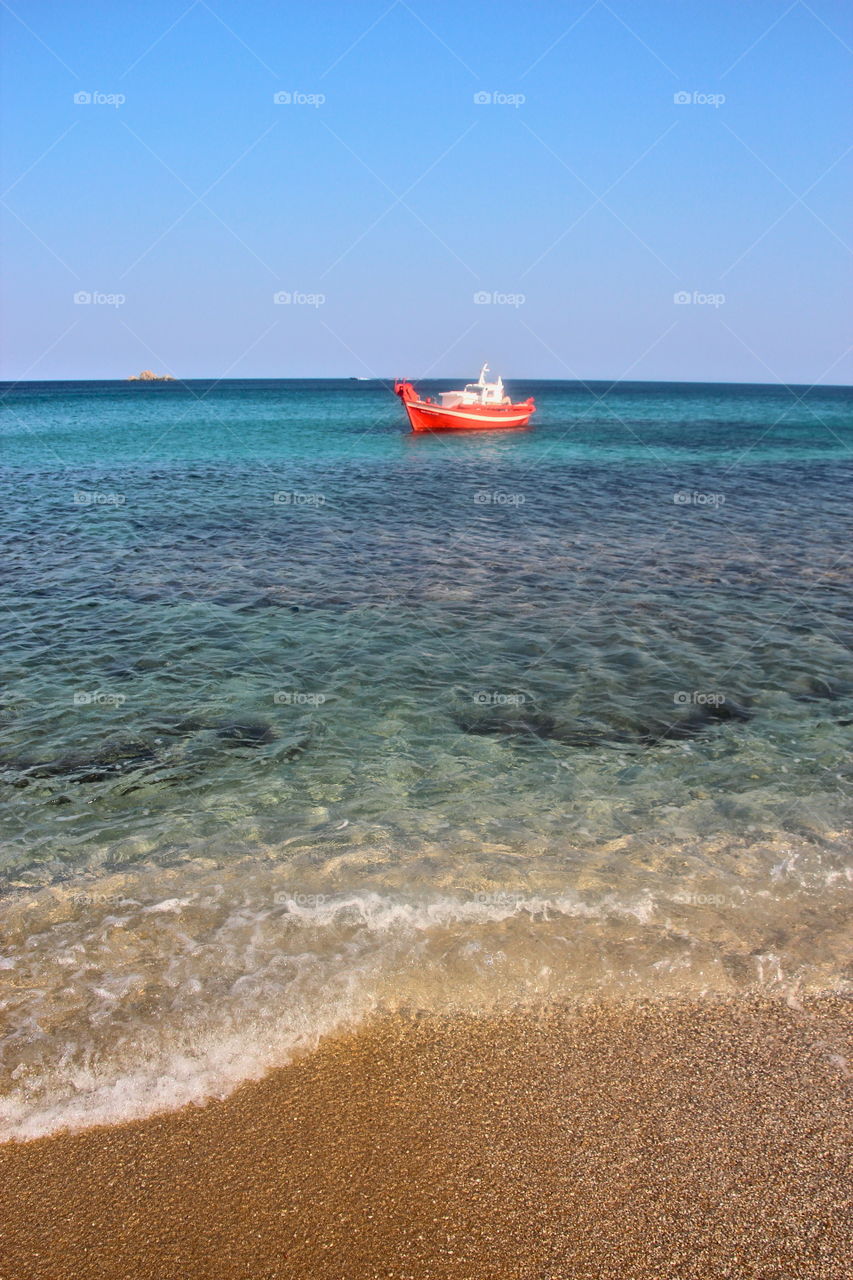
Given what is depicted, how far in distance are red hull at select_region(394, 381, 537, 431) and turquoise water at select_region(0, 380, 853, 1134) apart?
101 feet

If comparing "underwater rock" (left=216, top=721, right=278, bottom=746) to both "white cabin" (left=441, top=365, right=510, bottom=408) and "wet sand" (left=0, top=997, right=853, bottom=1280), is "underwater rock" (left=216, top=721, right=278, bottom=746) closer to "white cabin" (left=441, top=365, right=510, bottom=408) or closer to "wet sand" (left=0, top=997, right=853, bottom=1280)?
"wet sand" (left=0, top=997, right=853, bottom=1280)

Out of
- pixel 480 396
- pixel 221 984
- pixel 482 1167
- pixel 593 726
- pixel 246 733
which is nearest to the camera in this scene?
pixel 482 1167

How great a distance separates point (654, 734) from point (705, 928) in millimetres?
3686

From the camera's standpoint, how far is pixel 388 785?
8328 millimetres

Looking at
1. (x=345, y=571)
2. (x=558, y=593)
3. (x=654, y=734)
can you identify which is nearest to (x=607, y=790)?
(x=654, y=734)

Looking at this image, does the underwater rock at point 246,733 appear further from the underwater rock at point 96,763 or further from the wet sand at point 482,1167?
the wet sand at point 482,1167

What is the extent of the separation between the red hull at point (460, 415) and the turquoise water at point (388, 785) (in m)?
30.7

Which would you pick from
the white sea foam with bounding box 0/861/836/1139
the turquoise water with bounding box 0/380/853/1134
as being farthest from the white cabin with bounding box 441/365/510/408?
the white sea foam with bounding box 0/861/836/1139

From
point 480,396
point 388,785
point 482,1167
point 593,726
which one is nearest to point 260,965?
point 482,1167

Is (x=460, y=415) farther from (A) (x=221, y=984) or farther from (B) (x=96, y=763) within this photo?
(A) (x=221, y=984)

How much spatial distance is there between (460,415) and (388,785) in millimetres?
45723

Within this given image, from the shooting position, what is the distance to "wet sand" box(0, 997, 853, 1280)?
3689mm

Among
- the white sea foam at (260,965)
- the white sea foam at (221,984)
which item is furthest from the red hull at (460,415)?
the white sea foam at (221,984)

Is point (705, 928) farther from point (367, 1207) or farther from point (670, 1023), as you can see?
point (367, 1207)
